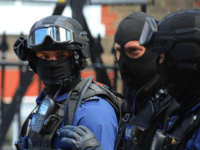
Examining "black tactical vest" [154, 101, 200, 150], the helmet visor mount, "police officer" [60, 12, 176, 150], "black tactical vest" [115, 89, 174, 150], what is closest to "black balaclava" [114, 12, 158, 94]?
"police officer" [60, 12, 176, 150]

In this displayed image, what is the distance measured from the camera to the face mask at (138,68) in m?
2.69

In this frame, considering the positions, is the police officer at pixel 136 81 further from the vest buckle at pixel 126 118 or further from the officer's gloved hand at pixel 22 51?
the officer's gloved hand at pixel 22 51

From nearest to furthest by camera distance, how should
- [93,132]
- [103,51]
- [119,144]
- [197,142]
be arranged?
1. [197,142]
2. [93,132]
3. [119,144]
4. [103,51]

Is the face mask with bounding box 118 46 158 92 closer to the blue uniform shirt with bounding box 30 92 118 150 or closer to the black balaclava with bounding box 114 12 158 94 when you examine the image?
the black balaclava with bounding box 114 12 158 94

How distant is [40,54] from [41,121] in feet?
1.85

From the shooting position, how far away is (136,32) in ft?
8.91

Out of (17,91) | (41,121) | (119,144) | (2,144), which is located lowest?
(2,144)

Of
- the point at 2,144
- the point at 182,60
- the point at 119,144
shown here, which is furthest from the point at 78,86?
the point at 2,144

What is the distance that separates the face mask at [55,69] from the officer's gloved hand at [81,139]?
64cm

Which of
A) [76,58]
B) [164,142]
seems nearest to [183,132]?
[164,142]

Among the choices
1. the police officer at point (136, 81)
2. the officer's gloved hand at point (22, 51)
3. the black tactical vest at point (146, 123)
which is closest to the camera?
the black tactical vest at point (146, 123)

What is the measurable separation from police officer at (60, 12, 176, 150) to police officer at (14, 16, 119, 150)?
0.17 meters

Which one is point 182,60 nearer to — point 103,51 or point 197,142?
point 197,142

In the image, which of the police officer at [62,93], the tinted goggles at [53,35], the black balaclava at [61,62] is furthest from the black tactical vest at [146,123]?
the tinted goggles at [53,35]
